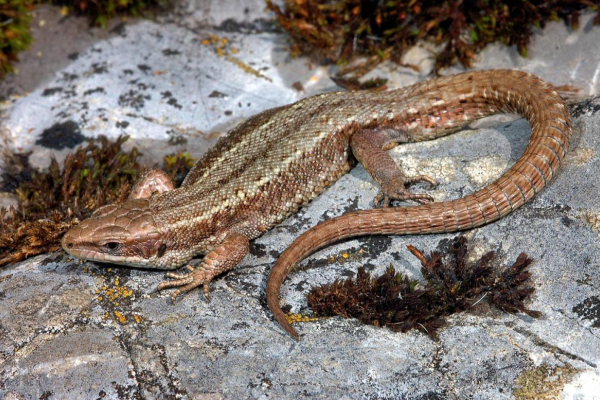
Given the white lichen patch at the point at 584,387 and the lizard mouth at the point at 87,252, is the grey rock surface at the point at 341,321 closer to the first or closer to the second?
the white lichen patch at the point at 584,387

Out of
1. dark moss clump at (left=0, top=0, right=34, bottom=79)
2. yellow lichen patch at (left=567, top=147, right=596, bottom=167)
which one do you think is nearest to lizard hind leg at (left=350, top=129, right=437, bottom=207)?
yellow lichen patch at (left=567, top=147, right=596, bottom=167)

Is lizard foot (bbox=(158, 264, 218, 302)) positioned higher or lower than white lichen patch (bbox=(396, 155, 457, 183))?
lower

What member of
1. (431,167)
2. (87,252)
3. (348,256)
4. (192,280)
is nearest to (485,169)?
(431,167)

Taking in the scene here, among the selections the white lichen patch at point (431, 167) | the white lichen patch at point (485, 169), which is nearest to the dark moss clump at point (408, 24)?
the white lichen patch at point (431, 167)

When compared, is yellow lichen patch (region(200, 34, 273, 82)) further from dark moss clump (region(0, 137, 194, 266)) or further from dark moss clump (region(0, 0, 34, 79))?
dark moss clump (region(0, 0, 34, 79))

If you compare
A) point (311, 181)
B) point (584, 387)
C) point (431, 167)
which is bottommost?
point (584, 387)

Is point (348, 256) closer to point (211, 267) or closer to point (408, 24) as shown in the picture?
point (211, 267)

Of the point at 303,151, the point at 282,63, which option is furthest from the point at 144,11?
the point at 303,151
